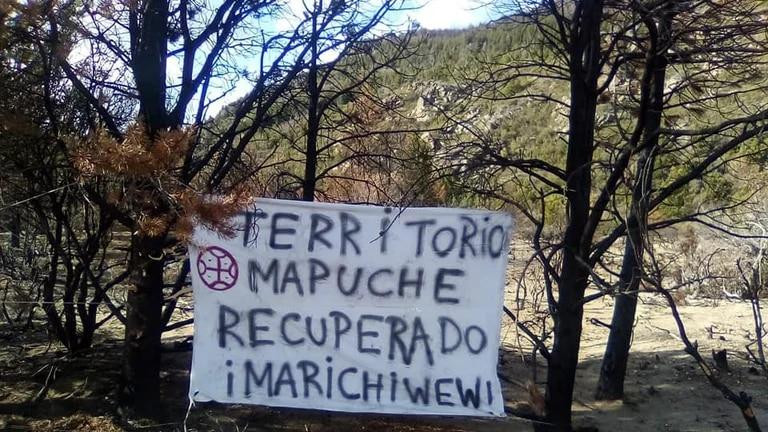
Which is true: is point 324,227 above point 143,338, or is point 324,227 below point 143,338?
above

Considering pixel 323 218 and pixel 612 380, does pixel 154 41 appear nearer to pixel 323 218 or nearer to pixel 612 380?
pixel 323 218

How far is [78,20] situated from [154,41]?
1.80ft

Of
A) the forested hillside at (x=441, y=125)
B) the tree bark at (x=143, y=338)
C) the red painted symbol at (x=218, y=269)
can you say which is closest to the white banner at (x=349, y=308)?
the red painted symbol at (x=218, y=269)

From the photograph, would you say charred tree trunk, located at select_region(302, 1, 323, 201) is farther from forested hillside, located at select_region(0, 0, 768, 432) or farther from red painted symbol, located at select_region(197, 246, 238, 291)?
red painted symbol, located at select_region(197, 246, 238, 291)

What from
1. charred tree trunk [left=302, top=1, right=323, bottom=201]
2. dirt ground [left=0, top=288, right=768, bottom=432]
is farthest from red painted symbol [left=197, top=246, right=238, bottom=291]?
charred tree trunk [left=302, top=1, right=323, bottom=201]

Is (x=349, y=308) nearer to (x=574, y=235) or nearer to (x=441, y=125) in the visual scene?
(x=574, y=235)

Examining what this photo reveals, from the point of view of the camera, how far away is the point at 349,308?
4961mm

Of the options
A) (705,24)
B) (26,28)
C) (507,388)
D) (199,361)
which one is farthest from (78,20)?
(507,388)

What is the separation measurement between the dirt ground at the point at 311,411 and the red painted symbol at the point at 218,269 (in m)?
1.20

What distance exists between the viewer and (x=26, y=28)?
16.7 ft

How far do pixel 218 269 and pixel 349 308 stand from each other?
0.93 m

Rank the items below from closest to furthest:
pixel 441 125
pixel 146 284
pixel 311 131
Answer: pixel 146 284, pixel 311 131, pixel 441 125

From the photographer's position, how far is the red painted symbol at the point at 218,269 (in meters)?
4.95

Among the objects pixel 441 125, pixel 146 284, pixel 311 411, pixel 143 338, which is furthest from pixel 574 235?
pixel 441 125
